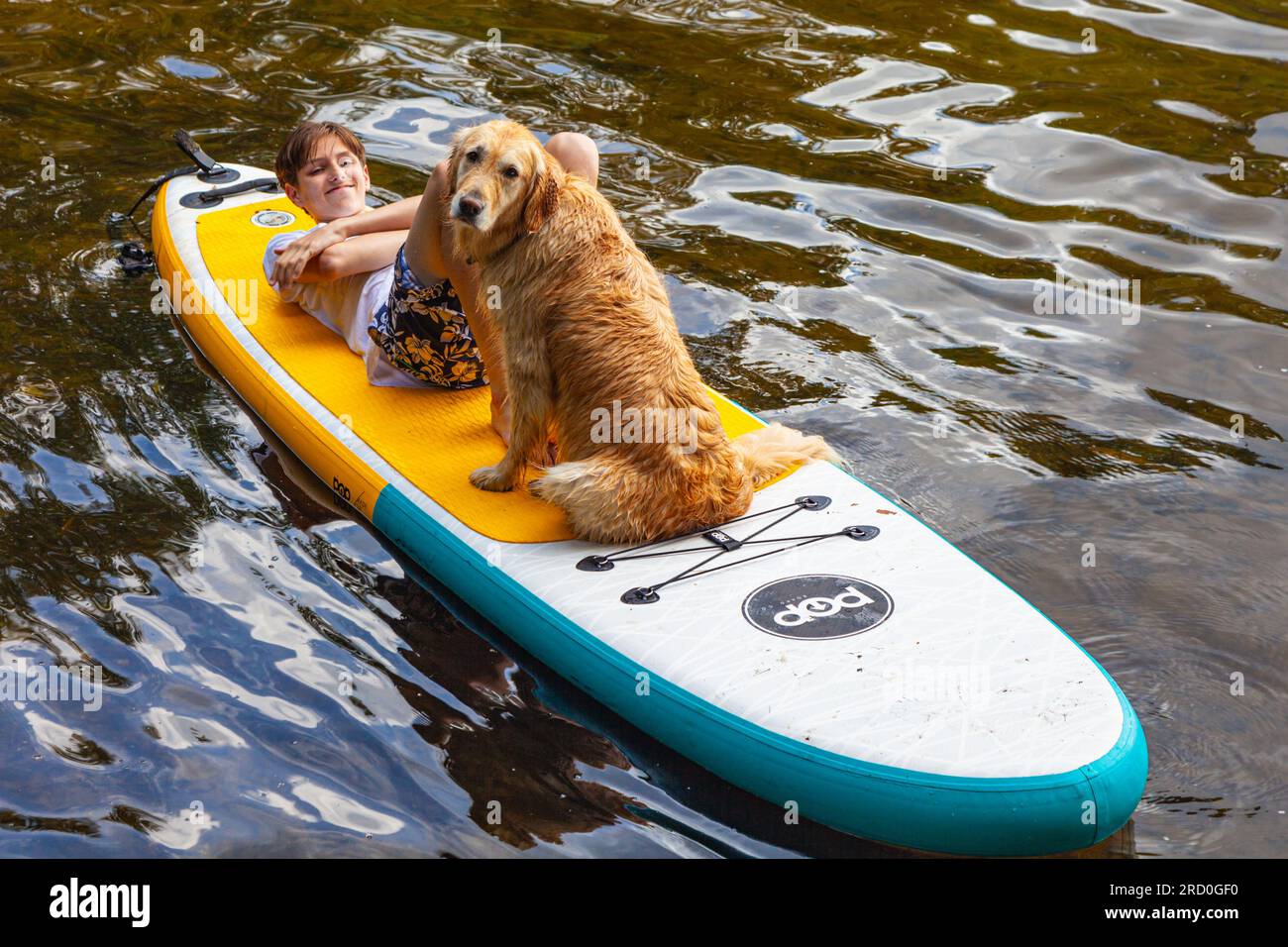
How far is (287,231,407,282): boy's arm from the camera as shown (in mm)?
5203

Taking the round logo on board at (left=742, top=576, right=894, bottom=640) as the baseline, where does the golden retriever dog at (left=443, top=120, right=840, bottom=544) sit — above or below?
above

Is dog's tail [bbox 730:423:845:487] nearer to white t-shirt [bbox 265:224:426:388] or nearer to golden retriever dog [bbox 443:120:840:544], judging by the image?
golden retriever dog [bbox 443:120:840:544]

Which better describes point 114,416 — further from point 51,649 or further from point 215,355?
point 51,649

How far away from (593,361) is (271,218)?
2.97 meters

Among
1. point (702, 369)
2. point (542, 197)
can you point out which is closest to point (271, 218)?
point (702, 369)

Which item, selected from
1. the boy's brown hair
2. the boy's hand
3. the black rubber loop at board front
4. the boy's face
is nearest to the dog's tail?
the boy's hand

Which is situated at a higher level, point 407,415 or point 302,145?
point 302,145

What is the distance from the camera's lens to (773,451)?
180 inches

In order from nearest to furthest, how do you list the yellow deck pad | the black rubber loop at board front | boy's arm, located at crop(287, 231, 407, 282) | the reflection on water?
the reflection on water, the yellow deck pad, boy's arm, located at crop(287, 231, 407, 282), the black rubber loop at board front

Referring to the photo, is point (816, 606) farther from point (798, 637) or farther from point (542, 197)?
point (542, 197)

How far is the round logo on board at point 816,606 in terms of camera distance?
3748 millimetres

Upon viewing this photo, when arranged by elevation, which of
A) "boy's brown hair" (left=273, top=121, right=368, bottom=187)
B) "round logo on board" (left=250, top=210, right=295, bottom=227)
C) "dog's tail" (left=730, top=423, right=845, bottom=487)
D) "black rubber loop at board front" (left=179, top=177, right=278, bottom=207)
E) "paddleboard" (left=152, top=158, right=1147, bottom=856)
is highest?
"boy's brown hair" (left=273, top=121, right=368, bottom=187)

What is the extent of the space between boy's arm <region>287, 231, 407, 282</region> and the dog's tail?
Answer: 68.0 inches

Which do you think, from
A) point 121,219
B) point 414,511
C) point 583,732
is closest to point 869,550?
point 583,732
